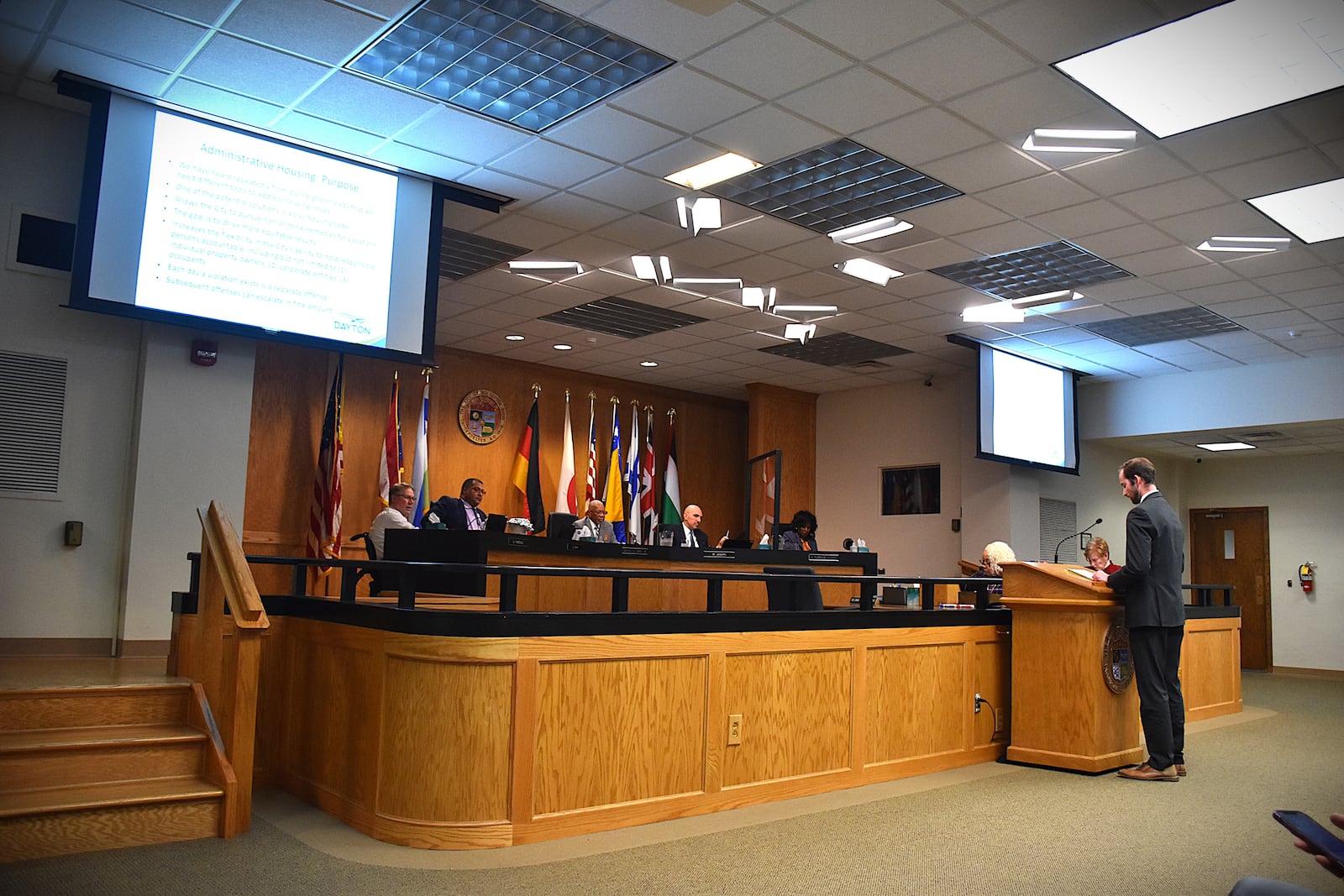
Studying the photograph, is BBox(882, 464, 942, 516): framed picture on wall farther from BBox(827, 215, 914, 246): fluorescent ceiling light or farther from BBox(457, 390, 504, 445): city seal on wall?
BBox(827, 215, 914, 246): fluorescent ceiling light

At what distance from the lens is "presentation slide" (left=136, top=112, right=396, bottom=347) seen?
5.45 metres

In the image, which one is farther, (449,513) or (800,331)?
(800,331)

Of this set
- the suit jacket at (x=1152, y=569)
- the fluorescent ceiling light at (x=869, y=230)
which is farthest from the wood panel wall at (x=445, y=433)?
the suit jacket at (x=1152, y=569)

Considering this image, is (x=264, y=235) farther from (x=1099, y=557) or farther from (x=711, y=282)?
(x=1099, y=557)

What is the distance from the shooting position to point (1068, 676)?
5258mm

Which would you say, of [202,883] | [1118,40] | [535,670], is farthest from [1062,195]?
[202,883]

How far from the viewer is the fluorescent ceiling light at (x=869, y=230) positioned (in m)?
6.79

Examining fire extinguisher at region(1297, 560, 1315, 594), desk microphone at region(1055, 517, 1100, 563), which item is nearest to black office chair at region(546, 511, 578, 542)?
desk microphone at region(1055, 517, 1100, 563)

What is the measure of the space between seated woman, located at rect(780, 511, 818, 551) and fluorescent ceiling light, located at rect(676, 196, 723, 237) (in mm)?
2895

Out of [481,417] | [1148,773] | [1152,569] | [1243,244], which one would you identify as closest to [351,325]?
[1152,569]

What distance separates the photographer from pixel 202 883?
3053 millimetres

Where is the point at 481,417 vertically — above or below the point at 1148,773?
above

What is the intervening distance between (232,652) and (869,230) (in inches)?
193

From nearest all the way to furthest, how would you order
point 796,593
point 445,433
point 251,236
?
point 796,593
point 251,236
point 445,433
